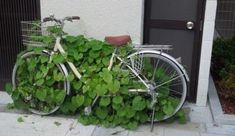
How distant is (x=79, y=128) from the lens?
4.55 metres

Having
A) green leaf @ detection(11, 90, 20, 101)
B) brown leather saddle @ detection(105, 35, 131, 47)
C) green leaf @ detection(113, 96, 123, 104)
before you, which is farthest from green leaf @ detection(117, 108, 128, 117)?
green leaf @ detection(11, 90, 20, 101)

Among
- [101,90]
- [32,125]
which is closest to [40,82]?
[32,125]

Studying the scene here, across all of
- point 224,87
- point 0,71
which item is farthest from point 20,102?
point 224,87

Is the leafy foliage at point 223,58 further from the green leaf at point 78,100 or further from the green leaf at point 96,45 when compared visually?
the green leaf at point 78,100

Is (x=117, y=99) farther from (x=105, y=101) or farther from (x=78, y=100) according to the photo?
(x=78, y=100)

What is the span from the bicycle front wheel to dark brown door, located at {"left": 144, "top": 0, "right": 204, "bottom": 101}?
1.74 feet

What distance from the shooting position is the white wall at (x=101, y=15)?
487 centimetres

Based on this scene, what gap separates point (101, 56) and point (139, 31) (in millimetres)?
688

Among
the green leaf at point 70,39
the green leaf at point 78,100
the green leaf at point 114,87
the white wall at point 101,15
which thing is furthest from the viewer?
the white wall at point 101,15

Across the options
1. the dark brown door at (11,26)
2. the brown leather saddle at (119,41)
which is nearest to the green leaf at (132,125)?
the brown leather saddle at (119,41)

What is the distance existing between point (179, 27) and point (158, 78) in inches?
33.1

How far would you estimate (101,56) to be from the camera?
4586mm

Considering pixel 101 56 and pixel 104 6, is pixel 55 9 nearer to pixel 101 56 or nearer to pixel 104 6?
pixel 104 6

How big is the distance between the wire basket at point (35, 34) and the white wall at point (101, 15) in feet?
1.30
